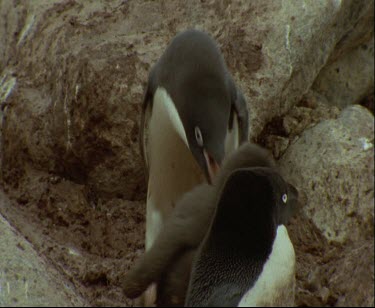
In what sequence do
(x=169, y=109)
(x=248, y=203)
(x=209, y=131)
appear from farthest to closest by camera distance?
(x=169, y=109), (x=209, y=131), (x=248, y=203)

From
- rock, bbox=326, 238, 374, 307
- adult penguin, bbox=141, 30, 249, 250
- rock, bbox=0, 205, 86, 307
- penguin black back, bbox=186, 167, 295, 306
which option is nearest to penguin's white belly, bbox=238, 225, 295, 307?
penguin black back, bbox=186, 167, 295, 306

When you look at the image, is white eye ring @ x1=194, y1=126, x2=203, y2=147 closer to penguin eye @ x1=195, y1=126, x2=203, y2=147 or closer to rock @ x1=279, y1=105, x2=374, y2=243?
penguin eye @ x1=195, y1=126, x2=203, y2=147

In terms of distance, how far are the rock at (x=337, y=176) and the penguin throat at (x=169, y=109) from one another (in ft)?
3.02

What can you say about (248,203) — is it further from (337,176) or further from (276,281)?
(337,176)

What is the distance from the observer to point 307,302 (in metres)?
3.89

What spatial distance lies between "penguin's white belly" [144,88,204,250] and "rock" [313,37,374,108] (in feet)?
6.95

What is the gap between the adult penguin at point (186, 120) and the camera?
12.6 feet

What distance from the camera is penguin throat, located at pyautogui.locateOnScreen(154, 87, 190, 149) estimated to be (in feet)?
13.5

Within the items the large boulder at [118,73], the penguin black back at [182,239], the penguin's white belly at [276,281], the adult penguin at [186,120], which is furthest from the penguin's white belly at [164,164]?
the penguin's white belly at [276,281]

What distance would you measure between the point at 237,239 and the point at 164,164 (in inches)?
56.8

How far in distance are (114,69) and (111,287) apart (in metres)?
1.31

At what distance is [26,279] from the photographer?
360 cm

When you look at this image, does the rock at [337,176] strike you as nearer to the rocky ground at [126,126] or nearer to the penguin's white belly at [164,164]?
the rocky ground at [126,126]

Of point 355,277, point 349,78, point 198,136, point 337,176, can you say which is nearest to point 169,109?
point 198,136
